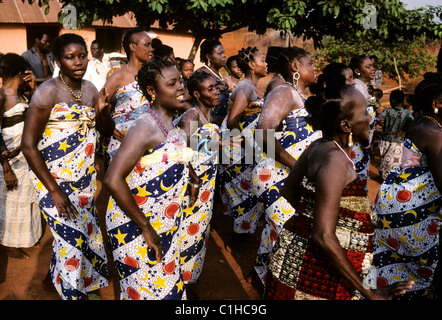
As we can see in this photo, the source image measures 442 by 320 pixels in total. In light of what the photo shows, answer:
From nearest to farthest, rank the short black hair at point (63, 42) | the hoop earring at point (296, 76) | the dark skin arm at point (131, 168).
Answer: the dark skin arm at point (131, 168)
the short black hair at point (63, 42)
the hoop earring at point (296, 76)

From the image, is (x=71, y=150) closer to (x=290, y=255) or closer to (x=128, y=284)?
(x=128, y=284)

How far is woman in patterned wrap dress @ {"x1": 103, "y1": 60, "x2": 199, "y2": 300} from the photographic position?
2.56 m

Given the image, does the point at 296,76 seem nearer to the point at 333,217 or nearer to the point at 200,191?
the point at 200,191

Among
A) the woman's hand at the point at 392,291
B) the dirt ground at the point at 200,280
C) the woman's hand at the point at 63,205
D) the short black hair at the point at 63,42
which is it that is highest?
the short black hair at the point at 63,42

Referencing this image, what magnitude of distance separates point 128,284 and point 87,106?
152cm

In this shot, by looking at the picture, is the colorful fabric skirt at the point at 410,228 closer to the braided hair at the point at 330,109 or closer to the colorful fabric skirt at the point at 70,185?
the braided hair at the point at 330,109

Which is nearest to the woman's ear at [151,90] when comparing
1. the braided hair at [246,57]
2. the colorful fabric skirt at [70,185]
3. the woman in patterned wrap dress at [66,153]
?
the woman in patterned wrap dress at [66,153]

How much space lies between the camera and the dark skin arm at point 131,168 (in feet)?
8.09

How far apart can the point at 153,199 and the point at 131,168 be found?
27 centimetres

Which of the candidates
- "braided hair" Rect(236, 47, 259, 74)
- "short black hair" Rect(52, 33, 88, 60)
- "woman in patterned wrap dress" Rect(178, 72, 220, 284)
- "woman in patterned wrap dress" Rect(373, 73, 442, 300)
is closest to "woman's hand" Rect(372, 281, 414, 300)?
"woman in patterned wrap dress" Rect(373, 73, 442, 300)

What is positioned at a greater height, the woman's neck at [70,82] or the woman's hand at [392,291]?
the woman's neck at [70,82]

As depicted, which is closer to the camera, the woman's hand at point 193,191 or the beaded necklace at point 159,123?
the beaded necklace at point 159,123

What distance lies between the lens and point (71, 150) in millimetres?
3400
